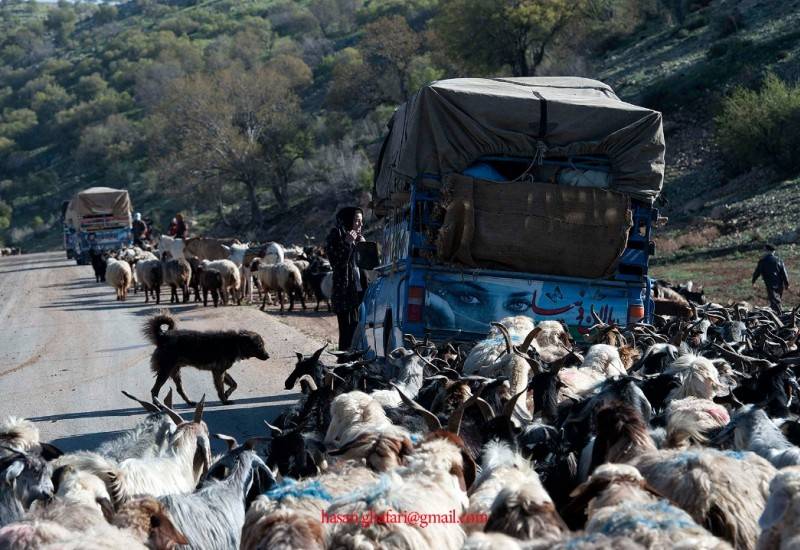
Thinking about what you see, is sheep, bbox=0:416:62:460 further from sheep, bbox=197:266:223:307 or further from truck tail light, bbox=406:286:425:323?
sheep, bbox=197:266:223:307

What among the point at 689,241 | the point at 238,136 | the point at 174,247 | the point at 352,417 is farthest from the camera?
the point at 238,136

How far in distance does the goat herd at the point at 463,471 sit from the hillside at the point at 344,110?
14.7 feet

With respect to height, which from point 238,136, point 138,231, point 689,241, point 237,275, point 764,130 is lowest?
point 138,231

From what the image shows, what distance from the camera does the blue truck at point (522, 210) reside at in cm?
1020

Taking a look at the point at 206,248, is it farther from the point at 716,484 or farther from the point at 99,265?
the point at 716,484

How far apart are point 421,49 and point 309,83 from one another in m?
15.6

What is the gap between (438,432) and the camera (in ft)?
17.7

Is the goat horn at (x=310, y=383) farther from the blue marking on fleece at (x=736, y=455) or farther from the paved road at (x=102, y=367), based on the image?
Answer: the blue marking on fleece at (x=736, y=455)

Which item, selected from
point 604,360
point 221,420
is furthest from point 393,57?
point 604,360

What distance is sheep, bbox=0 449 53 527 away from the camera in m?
5.27

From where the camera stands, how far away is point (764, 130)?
32.6 m

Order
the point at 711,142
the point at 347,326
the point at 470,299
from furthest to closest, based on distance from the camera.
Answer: the point at 711,142
the point at 347,326
the point at 470,299

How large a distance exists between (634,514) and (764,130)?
30.9 meters

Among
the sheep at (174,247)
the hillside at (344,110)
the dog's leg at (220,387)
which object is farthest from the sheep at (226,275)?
the dog's leg at (220,387)
